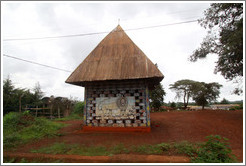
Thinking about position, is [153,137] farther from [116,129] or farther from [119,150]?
[119,150]

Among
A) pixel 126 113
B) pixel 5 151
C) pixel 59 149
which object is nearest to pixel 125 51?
pixel 126 113

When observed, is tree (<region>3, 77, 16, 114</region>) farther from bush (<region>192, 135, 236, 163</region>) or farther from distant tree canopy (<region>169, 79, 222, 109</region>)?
distant tree canopy (<region>169, 79, 222, 109</region>)

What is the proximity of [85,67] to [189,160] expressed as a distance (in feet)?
19.8

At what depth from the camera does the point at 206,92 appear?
74.0 feet

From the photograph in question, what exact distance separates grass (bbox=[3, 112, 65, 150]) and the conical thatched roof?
2.68m

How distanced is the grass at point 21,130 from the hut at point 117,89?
2.04m

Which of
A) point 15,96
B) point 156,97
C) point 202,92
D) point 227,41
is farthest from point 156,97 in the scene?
point 15,96

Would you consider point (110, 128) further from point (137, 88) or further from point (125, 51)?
point (125, 51)

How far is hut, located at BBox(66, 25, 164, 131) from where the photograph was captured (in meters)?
6.29

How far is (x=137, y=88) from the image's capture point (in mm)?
6625

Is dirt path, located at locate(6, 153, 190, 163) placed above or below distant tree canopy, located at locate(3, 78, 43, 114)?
below

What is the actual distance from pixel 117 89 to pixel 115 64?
4.25ft

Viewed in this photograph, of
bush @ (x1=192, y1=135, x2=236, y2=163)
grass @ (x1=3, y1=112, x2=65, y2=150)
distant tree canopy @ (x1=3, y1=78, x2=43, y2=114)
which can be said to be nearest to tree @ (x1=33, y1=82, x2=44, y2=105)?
distant tree canopy @ (x1=3, y1=78, x2=43, y2=114)

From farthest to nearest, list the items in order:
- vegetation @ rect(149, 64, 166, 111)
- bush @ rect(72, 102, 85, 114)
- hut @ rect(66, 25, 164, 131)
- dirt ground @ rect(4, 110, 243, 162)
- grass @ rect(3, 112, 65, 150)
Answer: vegetation @ rect(149, 64, 166, 111) < bush @ rect(72, 102, 85, 114) < hut @ rect(66, 25, 164, 131) < grass @ rect(3, 112, 65, 150) < dirt ground @ rect(4, 110, 243, 162)
